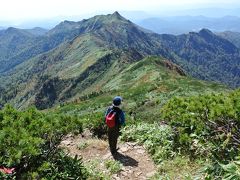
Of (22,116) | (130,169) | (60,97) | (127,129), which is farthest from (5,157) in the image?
(60,97)

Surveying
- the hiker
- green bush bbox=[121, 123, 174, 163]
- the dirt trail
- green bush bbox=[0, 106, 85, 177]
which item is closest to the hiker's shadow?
the dirt trail

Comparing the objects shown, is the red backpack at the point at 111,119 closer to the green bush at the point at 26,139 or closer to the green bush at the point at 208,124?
the green bush at the point at 208,124

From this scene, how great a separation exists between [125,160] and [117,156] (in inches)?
21.2

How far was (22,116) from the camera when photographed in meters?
12.9

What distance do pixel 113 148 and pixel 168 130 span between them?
7.56 feet

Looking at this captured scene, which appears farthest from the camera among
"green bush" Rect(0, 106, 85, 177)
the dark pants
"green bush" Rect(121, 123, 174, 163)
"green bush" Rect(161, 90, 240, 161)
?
the dark pants

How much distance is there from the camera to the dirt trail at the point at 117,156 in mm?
13906

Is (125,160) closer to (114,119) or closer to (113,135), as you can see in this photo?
(113,135)

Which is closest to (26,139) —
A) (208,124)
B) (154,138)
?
(208,124)

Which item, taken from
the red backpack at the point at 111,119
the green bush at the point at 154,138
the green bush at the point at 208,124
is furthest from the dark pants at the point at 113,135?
the green bush at the point at 208,124

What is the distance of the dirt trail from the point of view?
13906 mm

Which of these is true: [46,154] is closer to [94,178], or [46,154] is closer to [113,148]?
[94,178]

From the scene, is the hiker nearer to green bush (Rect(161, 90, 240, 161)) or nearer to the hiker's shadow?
the hiker's shadow

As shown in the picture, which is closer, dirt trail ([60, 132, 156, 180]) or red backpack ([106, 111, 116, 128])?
dirt trail ([60, 132, 156, 180])
